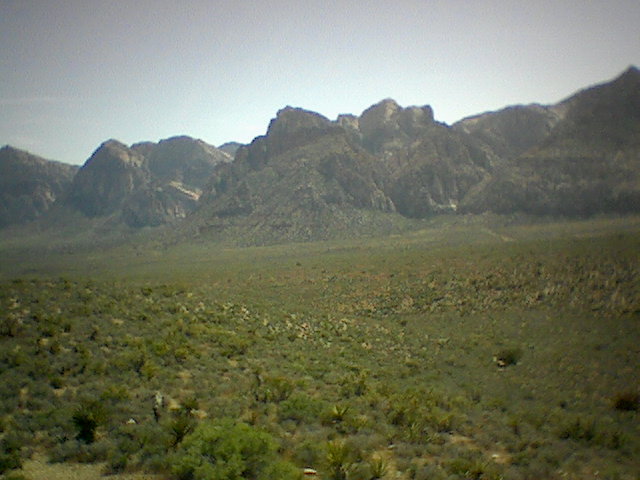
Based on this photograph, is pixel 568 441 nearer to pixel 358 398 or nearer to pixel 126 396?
pixel 358 398

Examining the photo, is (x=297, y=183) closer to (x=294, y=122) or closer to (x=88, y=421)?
(x=294, y=122)

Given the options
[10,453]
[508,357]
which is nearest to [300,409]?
[10,453]

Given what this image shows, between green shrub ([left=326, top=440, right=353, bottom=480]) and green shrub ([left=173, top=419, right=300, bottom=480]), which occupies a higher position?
green shrub ([left=173, top=419, right=300, bottom=480])

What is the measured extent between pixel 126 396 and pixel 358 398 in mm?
7678

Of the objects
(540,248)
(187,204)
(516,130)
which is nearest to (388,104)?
(516,130)

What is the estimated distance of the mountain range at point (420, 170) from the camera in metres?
90.1

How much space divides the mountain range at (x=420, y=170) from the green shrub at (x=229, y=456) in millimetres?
84211

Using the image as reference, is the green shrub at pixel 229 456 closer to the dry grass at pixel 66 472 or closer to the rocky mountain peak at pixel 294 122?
the dry grass at pixel 66 472

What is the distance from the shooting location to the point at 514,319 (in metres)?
26.3

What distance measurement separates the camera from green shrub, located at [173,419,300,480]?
8.09m

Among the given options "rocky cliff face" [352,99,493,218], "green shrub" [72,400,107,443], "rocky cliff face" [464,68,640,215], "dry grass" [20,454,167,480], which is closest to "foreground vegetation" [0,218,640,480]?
"green shrub" [72,400,107,443]

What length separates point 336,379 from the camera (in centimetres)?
1609

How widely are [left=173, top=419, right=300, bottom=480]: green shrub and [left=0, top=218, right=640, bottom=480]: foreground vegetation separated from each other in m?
0.04

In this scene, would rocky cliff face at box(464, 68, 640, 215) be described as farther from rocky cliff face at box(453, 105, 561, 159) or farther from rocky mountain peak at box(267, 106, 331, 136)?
rocky mountain peak at box(267, 106, 331, 136)
